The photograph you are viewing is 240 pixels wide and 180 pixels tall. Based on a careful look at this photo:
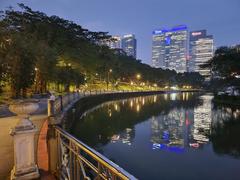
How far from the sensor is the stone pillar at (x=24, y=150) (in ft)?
12.0

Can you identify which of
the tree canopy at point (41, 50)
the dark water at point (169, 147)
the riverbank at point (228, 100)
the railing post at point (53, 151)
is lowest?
the dark water at point (169, 147)

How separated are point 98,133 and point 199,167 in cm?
887

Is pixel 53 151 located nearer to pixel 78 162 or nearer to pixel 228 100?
pixel 78 162

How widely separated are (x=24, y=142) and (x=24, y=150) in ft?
0.59

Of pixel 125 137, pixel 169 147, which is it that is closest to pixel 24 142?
pixel 169 147

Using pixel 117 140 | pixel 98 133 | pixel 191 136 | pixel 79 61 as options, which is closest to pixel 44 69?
pixel 79 61

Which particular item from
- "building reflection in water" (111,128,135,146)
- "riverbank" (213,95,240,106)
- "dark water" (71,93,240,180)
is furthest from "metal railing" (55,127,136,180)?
"riverbank" (213,95,240,106)

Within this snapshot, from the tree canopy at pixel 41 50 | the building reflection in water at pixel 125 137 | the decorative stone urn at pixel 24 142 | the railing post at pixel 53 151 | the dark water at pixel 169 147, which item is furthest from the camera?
the building reflection in water at pixel 125 137

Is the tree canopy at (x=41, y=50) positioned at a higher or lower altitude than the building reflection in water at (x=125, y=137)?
higher

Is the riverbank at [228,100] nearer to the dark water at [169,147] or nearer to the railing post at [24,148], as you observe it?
the dark water at [169,147]

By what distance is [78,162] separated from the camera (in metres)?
3.39

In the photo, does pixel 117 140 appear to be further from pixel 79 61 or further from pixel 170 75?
pixel 170 75

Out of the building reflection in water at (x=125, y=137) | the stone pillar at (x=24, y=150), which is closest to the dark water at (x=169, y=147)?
the building reflection in water at (x=125, y=137)

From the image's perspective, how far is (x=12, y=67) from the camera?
47.5 ft
